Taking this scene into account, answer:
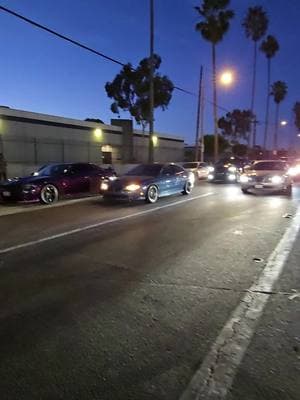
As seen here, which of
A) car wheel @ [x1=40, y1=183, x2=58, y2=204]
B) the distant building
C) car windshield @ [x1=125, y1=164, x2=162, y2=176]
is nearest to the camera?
car wheel @ [x1=40, y1=183, x2=58, y2=204]

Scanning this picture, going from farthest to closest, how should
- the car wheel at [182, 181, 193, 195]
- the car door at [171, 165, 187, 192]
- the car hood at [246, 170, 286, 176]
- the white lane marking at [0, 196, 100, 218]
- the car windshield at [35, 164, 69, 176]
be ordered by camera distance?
the car hood at [246, 170, 286, 176]
the car wheel at [182, 181, 193, 195]
the car door at [171, 165, 187, 192]
the car windshield at [35, 164, 69, 176]
the white lane marking at [0, 196, 100, 218]

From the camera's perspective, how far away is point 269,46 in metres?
74.9

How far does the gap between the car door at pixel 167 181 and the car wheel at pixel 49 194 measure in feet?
12.6

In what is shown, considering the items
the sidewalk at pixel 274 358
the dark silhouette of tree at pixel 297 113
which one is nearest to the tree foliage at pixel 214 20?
the sidewalk at pixel 274 358

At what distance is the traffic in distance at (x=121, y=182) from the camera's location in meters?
16.1

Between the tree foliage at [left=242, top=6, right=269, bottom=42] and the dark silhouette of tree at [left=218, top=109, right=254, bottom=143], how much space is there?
35447 millimetres

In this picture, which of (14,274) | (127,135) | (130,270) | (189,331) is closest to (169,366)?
(189,331)

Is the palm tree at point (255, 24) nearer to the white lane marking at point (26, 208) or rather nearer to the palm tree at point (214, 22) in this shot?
the palm tree at point (214, 22)

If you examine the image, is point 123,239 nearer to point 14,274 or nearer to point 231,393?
point 14,274

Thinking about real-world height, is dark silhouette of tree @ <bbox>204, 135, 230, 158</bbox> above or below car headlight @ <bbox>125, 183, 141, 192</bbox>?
above

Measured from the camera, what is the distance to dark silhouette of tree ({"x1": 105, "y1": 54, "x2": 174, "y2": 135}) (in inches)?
2441

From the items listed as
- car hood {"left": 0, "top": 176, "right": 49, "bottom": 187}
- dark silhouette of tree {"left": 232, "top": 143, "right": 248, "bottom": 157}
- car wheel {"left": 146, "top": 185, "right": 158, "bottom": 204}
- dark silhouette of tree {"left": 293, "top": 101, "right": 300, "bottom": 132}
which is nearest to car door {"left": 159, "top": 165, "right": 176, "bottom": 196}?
car wheel {"left": 146, "top": 185, "right": 158, "bottom": 204}

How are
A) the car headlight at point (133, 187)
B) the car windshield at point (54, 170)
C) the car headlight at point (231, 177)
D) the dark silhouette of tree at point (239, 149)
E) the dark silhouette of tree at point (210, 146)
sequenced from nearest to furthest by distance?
the car headlight at point (133, 187), the car windshield at point (54, 170), the car headlight at point (231, 177), the dark silhouette of tree at point (210, 146), the dark silhouette of tree at point (239, 149)

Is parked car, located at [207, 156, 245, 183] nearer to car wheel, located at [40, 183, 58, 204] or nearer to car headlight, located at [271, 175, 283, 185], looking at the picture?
car headlight, located at [271, 175, 283, 185]
